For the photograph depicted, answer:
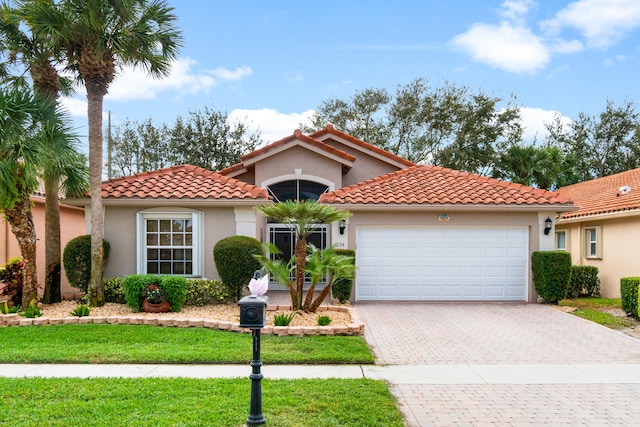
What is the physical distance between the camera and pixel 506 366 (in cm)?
782

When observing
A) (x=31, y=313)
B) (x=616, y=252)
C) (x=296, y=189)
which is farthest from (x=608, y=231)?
(x=31, y=313)

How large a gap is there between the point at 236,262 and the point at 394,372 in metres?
6.25

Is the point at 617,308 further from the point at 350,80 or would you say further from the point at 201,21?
the point at 350,80

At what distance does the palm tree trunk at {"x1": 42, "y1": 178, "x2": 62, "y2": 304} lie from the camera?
13.1m

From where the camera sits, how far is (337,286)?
13.7 metres

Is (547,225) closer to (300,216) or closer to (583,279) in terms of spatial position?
(583,279)

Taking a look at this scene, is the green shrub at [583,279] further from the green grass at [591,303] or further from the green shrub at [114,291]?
the green shrub at [114,291]

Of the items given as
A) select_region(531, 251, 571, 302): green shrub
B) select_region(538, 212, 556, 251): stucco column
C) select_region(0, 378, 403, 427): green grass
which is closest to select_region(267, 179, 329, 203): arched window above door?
select_region(538, 212, 556, 251): stucco column

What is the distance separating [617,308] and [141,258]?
13.6 metres

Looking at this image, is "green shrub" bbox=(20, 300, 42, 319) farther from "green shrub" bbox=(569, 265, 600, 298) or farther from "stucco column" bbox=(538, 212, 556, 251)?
"green shrub" bbox=(569, 265, 600, 298)

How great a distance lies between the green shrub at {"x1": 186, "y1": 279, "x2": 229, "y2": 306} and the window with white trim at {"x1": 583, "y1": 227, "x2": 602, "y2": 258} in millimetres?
13148

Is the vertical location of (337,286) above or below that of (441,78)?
below

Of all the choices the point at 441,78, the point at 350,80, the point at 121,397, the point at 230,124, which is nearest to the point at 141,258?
the point at 121,397

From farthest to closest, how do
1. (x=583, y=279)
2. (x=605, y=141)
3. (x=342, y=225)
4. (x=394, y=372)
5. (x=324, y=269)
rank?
(x=605, y=141) < (x=583, y=279) < (x=342, y=225) < (x=324, y=269) < (x=394, y=372)
